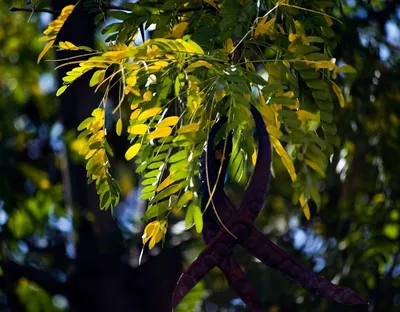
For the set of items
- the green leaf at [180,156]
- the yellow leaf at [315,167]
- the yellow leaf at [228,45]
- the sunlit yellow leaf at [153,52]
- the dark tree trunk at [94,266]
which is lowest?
the dark tree trunk at [94,266]

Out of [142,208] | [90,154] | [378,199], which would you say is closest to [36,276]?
[142,208]

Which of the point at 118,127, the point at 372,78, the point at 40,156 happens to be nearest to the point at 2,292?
the point at 40,156

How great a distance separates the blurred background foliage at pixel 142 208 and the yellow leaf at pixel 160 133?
1783 millimetres

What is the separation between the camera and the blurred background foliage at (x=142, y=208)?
3.79 m

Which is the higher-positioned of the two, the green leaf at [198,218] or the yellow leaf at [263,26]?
the yellow leaf at [263,26]

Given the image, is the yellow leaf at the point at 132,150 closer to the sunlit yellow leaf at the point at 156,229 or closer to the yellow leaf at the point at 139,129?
the yellow leaf at the point at 139,129

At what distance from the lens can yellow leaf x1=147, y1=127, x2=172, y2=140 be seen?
164 centimetres

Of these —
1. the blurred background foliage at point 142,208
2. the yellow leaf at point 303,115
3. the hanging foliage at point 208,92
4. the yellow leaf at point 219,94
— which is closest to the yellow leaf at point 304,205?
the hanging foliage at point 208,92

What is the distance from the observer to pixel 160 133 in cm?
164

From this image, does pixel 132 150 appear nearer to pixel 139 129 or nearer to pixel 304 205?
pixel 139 129

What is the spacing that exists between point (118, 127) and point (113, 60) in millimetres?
172

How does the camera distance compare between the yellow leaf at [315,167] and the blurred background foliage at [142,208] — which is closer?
the yellow leaf at [315,167]

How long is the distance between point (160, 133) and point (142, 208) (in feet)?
9.90

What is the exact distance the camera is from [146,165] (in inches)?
68.6
